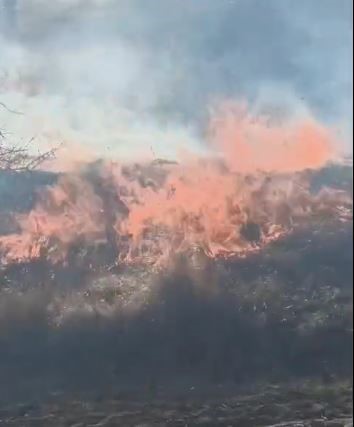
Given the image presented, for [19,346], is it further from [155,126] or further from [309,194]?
[309,194]

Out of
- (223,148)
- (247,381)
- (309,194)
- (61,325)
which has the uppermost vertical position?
(223,148)

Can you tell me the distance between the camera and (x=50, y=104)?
3.42m

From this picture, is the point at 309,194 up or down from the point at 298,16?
down

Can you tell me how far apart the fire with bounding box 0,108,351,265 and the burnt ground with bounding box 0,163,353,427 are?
96 mm

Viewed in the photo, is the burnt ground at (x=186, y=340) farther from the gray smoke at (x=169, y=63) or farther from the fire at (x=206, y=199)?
the gray smoke at (x=169, y=63)

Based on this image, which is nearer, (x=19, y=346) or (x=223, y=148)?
(x=19, y=346)

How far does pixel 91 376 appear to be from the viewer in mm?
3389

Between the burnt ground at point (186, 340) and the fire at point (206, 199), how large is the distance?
96 millimetres

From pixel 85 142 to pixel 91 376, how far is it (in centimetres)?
113

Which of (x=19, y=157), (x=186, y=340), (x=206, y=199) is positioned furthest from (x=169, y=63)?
(x=186, y=340)

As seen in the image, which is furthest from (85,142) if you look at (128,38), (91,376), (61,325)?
(91,376)

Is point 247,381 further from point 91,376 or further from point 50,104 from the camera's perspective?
point 50,104

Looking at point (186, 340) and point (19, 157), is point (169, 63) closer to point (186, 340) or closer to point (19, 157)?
point (19, 157)

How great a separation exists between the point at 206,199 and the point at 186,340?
0.71 meters
